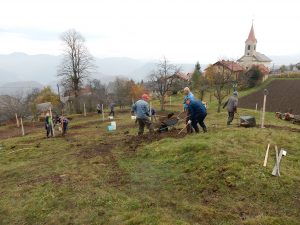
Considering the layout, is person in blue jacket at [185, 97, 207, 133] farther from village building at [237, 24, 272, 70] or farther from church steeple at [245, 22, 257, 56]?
church steeple at [245, 22, 257, 56]

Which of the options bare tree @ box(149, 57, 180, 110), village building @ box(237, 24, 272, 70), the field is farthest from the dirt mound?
village building @ box(237, 24, 272, 70)

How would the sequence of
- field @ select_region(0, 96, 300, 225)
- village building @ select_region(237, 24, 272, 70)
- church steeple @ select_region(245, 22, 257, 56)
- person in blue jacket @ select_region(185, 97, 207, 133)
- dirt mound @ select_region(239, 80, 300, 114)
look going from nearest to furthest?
field @ select_region(0, 96, 300, 225), person in blue jacket @ select_region(185, 97, 207, 133), dirt mound @ select_region(239, 80, 300, 114), village building @ select_region(237, 24, 272, 70), church steeple @ select_region(245, 22, 257, 56)

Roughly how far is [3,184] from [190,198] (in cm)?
643

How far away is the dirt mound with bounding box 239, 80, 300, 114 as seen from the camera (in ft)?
118

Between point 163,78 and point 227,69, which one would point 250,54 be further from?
point 163,78

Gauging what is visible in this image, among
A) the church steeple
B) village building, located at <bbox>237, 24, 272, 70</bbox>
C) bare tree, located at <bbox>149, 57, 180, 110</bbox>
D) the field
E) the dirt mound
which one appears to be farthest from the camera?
the church steeple

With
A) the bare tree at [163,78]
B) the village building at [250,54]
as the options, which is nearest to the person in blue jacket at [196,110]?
the bare tree at [163,78]

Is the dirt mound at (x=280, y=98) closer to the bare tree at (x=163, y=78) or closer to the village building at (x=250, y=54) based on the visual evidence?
the bare tree at (x=163, y=78)

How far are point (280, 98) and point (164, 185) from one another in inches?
1593

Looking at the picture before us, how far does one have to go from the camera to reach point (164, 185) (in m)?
7.43

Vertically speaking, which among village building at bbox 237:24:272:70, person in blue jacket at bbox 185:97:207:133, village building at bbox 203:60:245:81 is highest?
village building at bbox 237:24:272:70

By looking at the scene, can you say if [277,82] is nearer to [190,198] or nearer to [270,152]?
[270,152]

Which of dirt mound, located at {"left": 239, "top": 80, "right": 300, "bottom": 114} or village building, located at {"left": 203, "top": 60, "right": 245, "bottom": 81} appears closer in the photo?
dirt mound, located at {"left": 239, "top": 80, "right": 300, "bottom": 114}

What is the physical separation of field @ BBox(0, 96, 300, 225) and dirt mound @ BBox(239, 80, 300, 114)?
92.6 feet
